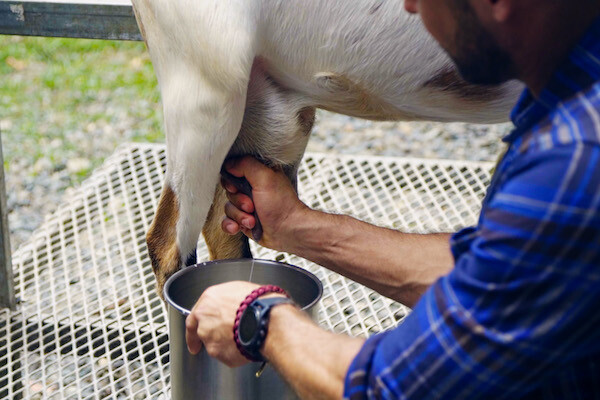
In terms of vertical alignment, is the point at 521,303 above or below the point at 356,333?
above

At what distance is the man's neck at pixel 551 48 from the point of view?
1.17 meters

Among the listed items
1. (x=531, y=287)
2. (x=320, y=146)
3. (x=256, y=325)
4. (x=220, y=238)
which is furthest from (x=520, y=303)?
(x=320, y=146)

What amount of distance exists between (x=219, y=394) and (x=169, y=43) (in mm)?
783

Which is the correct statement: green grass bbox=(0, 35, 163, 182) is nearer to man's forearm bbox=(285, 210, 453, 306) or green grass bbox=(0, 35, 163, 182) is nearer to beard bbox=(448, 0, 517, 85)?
man's forearm bbox=(285, 210, 453, 306)

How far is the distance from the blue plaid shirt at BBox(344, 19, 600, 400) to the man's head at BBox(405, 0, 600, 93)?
0.03 m

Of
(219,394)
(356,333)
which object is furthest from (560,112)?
(356,333)

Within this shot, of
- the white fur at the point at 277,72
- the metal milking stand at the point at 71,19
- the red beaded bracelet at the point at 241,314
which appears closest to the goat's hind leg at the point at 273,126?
the white fur at the point at 277,72

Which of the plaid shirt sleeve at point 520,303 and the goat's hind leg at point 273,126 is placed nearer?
the plaid shirt sleeve at point 520,303

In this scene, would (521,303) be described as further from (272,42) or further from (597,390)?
(272,42)

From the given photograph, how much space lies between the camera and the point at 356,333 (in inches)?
107

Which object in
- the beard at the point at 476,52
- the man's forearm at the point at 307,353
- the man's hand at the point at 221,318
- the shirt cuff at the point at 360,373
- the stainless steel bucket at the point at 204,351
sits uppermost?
the beard at the point at 476,52

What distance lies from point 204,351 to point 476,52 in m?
0.94

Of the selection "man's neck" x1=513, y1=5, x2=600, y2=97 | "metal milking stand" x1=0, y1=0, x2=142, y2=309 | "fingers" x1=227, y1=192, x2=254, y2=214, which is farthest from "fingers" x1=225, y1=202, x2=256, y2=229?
"man's neck" x1=513, y1=5, x2=600, y2=97

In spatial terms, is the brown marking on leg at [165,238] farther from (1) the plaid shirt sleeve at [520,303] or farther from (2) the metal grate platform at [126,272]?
(1) the plaid shirt sleeve at [520,303]
